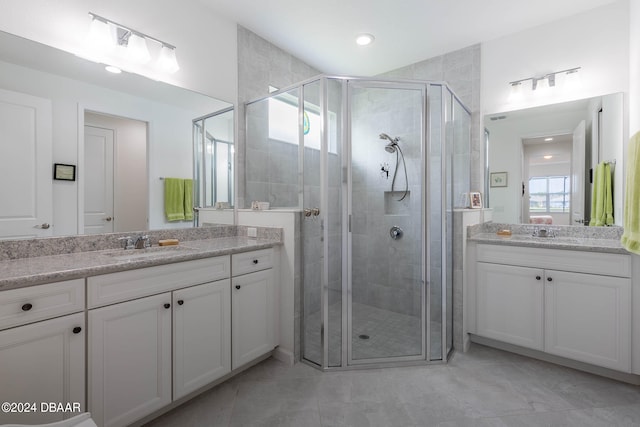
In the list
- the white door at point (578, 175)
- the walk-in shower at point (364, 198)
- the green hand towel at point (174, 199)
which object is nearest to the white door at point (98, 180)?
the green hand towel at point (174, 199)

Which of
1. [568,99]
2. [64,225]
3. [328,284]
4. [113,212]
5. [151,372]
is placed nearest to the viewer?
[151,372]

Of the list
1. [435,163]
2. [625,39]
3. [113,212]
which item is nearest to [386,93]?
[435,163]

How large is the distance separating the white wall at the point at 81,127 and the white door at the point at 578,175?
305 centimetres

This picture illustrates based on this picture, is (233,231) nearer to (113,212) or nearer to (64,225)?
(113,212)

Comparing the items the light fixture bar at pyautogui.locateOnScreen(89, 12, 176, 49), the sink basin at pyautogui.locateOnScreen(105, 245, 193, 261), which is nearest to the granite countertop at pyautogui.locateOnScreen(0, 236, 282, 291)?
the sink basin at pyautogui.locateOnScreen(105, 245, 193, 261)

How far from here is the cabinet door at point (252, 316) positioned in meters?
1.89

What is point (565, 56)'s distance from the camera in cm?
239

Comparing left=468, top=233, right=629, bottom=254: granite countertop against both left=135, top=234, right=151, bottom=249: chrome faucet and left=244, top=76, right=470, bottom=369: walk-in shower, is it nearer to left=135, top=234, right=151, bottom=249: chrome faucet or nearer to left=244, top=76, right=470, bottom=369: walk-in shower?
left=244, top=76, right=470, bottom=369: walk-in shower

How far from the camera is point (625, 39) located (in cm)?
218

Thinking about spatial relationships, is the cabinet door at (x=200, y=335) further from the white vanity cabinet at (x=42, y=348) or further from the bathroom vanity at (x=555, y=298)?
the bathroom vanity at (x=555, y=298)

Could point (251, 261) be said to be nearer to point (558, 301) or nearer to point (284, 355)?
point (284, 355)

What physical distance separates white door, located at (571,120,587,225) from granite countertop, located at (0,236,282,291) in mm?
2538

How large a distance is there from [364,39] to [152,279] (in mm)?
2564

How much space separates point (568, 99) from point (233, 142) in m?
2.74
